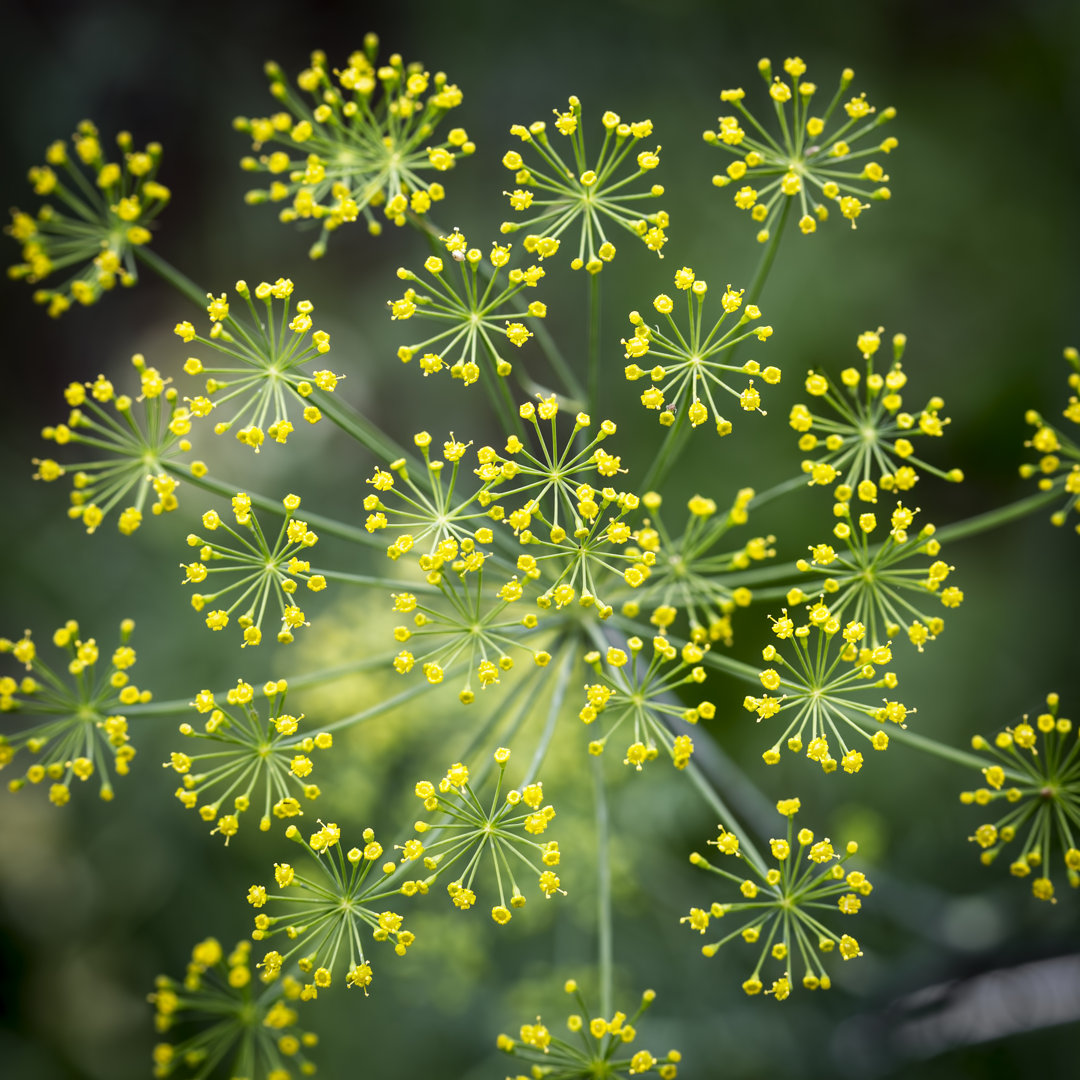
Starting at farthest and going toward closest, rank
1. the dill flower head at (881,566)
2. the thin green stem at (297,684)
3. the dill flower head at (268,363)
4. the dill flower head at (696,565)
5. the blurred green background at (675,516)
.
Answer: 1. the blurred green background at (675,516)
2. the thin green stem at (297,684)
3. the dill flower head at (268,363)
4. the dill flower head at (881,566)
5. the dill flower head at (696,565)

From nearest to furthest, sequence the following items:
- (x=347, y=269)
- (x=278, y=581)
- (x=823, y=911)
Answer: (x=278, y=581) < (x=823, y=911) < (x=347, y=269)

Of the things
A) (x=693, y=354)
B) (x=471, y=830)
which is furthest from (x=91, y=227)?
(x=471, y=830)

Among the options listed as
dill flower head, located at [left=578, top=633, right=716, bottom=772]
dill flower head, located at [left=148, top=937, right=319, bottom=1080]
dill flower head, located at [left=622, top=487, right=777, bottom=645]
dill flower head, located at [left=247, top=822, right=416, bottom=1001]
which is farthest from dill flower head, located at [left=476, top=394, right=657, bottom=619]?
dill flower head, located at [left=148, top=937, right=319, bottom=1080]

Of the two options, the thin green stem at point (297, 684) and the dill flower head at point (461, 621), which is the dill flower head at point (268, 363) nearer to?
the dill flower head at point (461, 621)

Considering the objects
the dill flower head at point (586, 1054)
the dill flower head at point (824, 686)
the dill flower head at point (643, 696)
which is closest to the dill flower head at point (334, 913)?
the dill flower head at point (586, 1054)

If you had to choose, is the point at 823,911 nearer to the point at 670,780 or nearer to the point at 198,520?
Result: the point at 670,780

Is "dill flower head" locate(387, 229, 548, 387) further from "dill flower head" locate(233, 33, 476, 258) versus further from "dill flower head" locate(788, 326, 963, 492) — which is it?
"dill flower head" locate(788, 326, 963, 492)

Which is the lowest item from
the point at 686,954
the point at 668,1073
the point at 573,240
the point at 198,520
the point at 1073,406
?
the point at 668,1073

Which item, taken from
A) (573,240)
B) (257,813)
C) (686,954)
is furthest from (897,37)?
(257,813)

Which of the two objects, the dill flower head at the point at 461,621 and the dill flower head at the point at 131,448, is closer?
Result: the dill flower head at the point at 461,621
